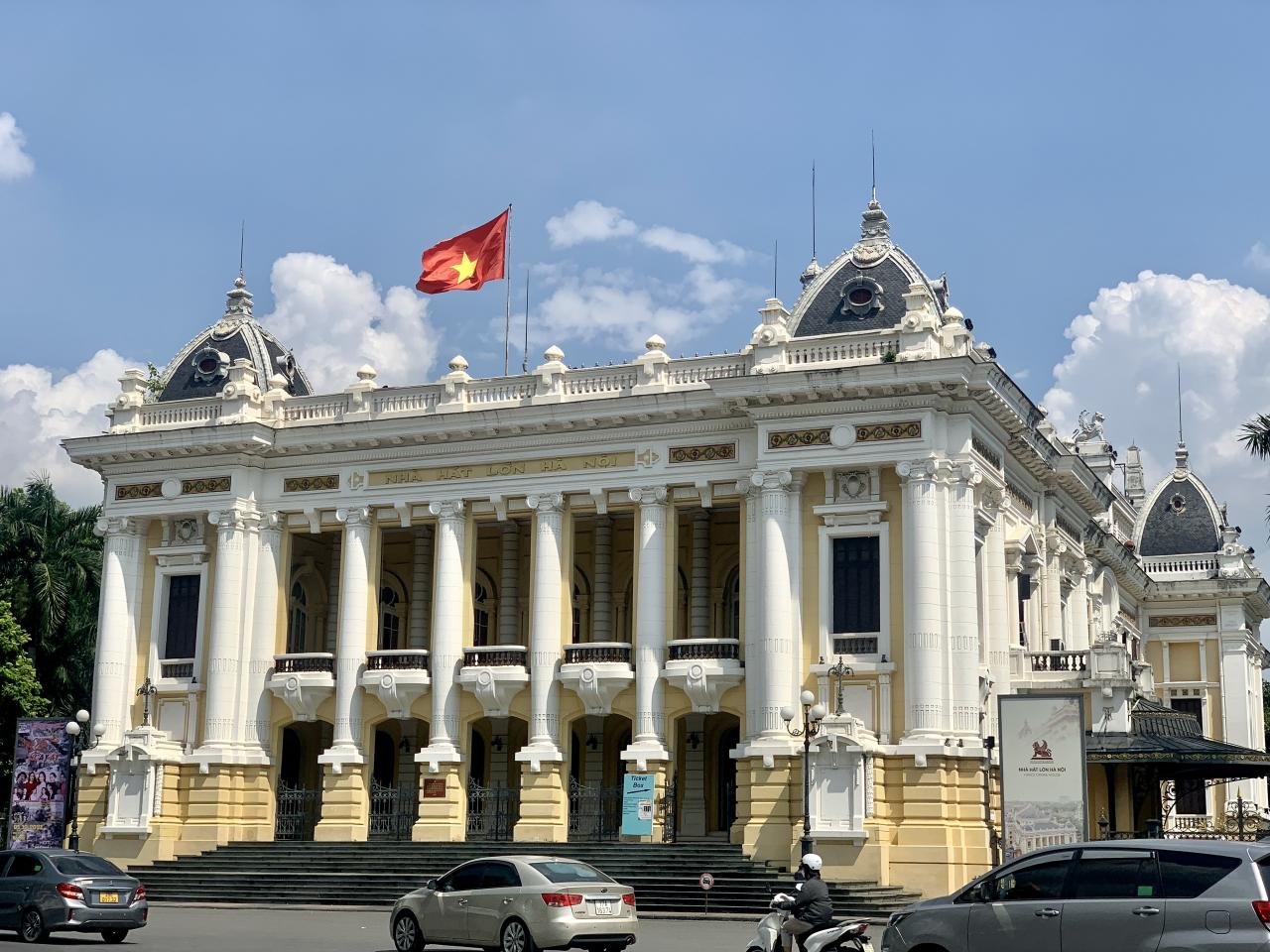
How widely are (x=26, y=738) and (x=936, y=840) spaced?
22.8 meters

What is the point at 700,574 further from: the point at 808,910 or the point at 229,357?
the point at 808,910

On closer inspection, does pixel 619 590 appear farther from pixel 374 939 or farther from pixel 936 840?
pixel 374 939

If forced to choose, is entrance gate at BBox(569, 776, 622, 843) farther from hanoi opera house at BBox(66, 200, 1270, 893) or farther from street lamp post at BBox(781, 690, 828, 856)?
street lamp post at BBox(781, 690, 828, 856)

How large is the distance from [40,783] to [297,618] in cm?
845

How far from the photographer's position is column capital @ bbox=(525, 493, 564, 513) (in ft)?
135

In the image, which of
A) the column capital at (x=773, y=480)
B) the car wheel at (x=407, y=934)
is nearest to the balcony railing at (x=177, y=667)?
the column capital at (x=773, y=480)

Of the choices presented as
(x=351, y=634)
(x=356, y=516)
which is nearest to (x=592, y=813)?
(x=351, y=634)

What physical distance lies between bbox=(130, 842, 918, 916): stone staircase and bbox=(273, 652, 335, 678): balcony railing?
4449mm

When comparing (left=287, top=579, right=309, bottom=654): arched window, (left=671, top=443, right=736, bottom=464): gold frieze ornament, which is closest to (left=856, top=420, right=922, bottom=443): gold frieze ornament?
(left=671, top=443, right=736, bottom=464): gold frieze ornament

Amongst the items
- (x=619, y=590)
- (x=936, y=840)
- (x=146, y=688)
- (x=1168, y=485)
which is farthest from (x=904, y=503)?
(x=1168, y=485)

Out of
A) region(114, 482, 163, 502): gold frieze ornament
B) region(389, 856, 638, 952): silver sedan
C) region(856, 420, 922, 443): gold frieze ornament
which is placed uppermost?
region(856, 420, 922, 443): gold frieze ornament

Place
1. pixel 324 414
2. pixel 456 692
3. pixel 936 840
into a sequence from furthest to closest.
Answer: pixel 324 414, pixel 456 692, pixel 936 840

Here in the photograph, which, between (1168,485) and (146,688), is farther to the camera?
(1168,485)

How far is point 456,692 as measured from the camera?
4153cm
